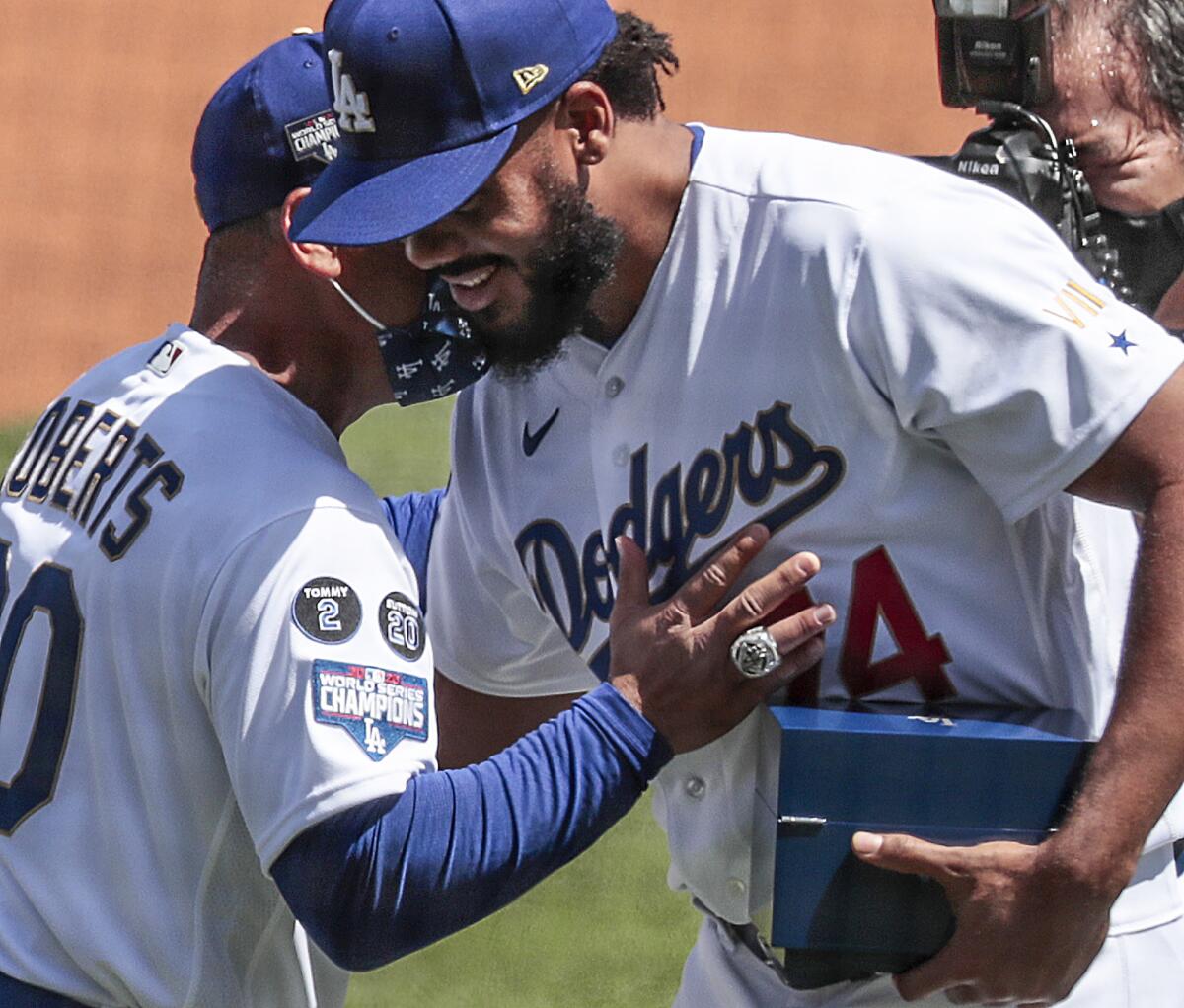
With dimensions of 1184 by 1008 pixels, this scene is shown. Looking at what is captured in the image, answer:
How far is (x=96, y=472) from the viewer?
2268mm

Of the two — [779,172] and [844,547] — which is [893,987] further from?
[779,172]

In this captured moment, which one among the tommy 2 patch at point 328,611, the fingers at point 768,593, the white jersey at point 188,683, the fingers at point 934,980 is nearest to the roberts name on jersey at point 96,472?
the white jersey at point 188,683

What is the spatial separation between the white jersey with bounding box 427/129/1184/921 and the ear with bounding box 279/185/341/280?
346 millimetres

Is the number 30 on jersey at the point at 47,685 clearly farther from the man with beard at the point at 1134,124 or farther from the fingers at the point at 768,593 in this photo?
the man with beard at the point at 1134,124

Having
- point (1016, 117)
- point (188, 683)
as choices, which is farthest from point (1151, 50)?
point (188, 683)

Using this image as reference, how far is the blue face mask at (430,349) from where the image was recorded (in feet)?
7.86

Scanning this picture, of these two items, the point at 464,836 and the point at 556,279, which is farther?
the point at 556,279

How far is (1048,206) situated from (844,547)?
73cm

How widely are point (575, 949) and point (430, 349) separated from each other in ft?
7.68

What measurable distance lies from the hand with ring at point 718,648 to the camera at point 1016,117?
76 cm

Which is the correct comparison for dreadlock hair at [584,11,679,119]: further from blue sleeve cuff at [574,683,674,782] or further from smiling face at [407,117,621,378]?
blue sleeve cuff at [574,683,674,782]

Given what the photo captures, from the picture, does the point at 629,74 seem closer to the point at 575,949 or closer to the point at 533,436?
the point at 533,436

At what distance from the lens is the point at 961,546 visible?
2.19 m

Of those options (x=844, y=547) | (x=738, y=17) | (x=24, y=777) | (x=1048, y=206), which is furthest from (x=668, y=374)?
(x=738, y=17)
